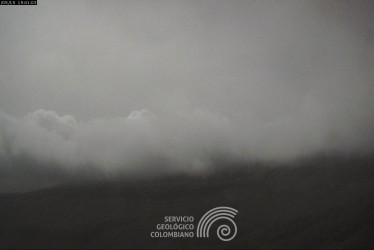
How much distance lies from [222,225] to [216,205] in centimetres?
27

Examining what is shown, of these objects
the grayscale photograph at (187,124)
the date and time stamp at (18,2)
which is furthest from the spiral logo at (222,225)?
the date and time stamp at (18,2)

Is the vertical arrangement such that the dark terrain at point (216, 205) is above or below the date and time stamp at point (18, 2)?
below

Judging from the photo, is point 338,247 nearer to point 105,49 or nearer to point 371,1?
point 371,1

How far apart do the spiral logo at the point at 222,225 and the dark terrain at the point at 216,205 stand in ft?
0.21

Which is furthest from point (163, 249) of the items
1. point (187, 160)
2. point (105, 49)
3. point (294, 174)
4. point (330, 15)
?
point (330, 15)

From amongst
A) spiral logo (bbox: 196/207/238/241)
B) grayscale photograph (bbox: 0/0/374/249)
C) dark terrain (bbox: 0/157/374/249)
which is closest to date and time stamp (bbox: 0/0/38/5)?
grayscale photograph (bbox: 0/0/374/249)

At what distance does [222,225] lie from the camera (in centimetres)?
428

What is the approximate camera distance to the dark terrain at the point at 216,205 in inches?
166

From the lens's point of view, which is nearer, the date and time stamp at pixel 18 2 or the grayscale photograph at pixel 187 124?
the grayscale photograph at pixel 187 124

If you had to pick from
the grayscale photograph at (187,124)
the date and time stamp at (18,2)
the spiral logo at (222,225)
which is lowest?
the spiral logo at (222,225)

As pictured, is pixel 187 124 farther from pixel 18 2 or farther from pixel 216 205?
pixel 18 2

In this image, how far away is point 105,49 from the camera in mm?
4684

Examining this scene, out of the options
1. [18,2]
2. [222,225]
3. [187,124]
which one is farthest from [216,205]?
[18,2]

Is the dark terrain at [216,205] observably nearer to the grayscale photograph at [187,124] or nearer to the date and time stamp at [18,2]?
the grayscale photograph at [187,124]
